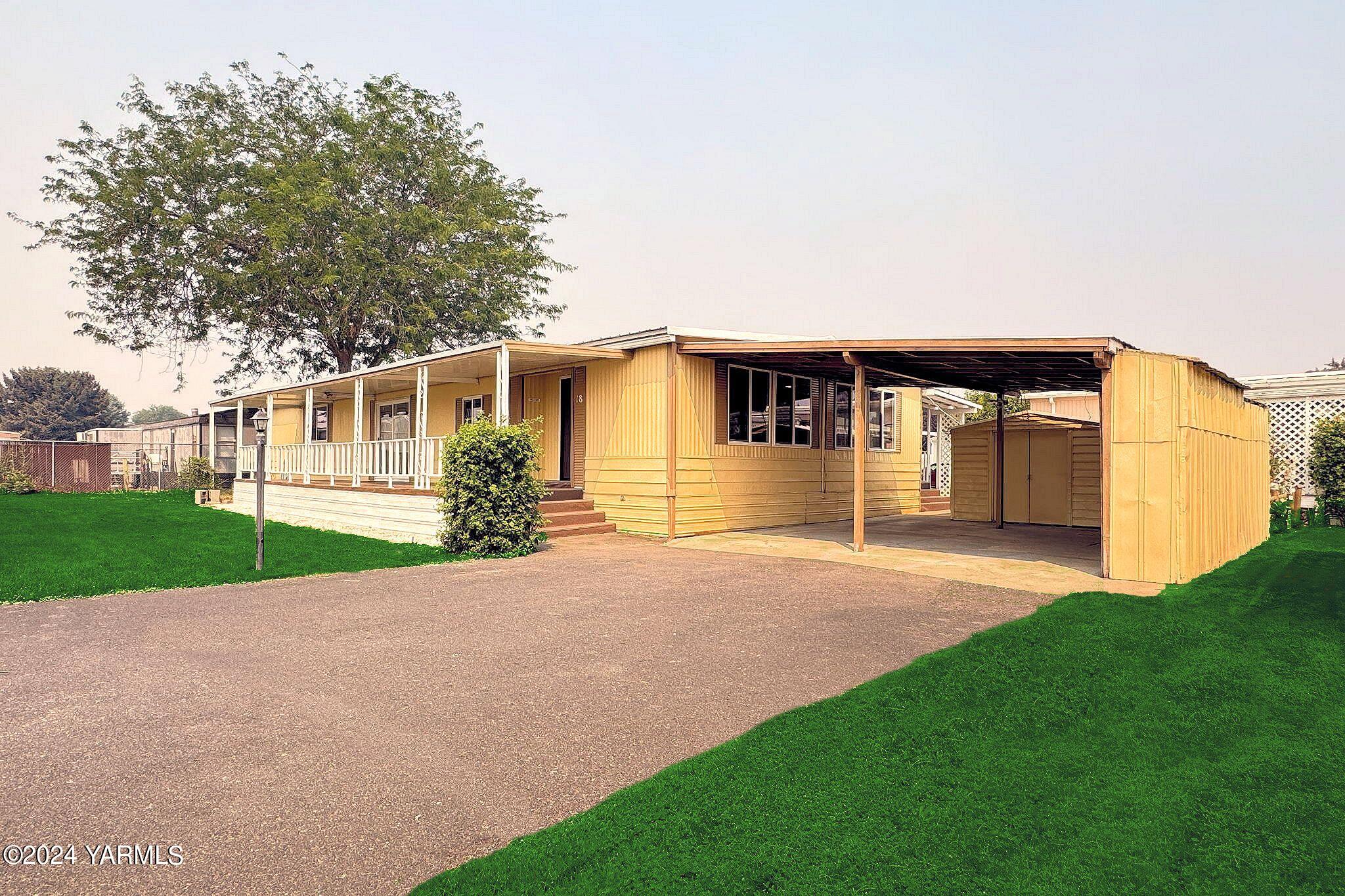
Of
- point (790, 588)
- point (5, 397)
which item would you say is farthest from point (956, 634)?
point (5, 397)

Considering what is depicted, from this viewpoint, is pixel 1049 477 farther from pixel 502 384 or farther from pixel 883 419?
pixel 502 384

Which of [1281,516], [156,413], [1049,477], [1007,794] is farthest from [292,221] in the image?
[156,413]

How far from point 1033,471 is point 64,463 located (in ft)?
102

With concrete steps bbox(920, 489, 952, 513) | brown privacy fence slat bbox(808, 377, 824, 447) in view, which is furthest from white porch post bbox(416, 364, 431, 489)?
concrete steps bbox(920, 489, 952, 513)

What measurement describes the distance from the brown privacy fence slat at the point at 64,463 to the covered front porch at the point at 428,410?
27.8ft

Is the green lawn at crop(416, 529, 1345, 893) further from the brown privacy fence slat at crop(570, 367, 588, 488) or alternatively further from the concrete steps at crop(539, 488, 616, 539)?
the brown privacy fence slat at crop(570, 367, 588, 488)

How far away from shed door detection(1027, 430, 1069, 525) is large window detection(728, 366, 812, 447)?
5.02m

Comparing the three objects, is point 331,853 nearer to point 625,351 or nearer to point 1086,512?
point 625,351

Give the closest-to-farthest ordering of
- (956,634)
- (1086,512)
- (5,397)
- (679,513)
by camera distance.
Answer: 1. (956,634)
2. (679,513)
3. (1086,512)
4. (5,397)

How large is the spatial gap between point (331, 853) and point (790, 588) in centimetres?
597

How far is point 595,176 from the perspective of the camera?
77.5 feet

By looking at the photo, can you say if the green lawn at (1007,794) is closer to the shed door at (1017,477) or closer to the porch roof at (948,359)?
the porch roof at (948,359)

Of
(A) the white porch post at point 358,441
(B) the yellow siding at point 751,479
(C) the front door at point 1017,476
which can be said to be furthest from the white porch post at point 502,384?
(C) the front door at point 1017,476

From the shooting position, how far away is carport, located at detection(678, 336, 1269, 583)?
8062mm
